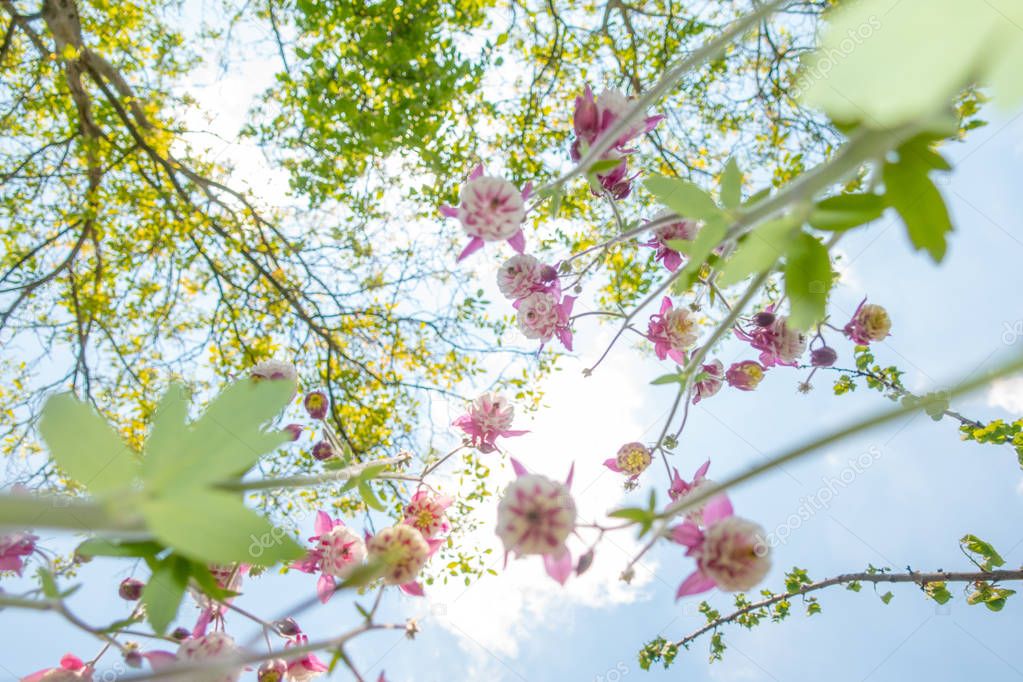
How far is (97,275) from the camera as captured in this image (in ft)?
14.5

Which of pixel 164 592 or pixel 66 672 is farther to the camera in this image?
pixel 66 672

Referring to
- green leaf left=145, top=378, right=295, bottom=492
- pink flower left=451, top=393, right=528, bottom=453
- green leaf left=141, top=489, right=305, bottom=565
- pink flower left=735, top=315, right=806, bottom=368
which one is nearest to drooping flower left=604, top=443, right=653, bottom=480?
pink flower left=451, top=393, right=528, bottom=453

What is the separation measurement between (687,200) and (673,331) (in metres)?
0.80

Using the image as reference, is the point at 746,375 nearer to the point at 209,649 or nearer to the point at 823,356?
the point at 823,356

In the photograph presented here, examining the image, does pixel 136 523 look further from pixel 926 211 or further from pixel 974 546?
pixel 974 546

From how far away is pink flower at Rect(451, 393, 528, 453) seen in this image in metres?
1.69

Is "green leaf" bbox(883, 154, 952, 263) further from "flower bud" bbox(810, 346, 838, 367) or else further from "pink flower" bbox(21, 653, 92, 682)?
"pink flower" bbox(21, 653, 92, 682)

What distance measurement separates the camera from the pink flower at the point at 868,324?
1.67 meters

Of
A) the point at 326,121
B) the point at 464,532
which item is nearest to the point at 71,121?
the point at 326,121

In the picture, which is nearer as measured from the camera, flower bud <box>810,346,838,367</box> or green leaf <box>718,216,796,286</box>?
green leaf <box>718,216,796,286</box>

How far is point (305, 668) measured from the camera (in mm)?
1397

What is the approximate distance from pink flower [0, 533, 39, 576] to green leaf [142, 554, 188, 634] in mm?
666

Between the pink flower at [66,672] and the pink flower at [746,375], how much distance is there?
182cm

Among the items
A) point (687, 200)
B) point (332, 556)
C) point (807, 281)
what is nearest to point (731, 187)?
point (687, 200)
